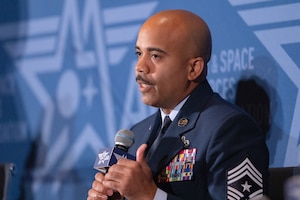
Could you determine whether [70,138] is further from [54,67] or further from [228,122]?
[228,122]

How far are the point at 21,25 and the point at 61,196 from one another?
0.74 meters

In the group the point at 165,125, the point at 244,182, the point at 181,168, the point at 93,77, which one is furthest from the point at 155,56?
the point at 93,77

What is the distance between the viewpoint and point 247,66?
2.23 metres

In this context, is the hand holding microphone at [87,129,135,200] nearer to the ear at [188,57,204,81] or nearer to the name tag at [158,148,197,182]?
the name tag at [158,148,197,182]

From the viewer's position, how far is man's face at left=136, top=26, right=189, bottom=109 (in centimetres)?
189

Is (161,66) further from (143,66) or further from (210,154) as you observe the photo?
(210,154)

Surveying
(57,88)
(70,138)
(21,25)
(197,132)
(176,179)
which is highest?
(21,25)

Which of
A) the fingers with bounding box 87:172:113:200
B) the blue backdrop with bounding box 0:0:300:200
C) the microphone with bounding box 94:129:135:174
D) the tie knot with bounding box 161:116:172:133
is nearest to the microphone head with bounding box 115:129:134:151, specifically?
the microphone with bounding box 94:129:135:174

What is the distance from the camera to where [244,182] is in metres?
1.72

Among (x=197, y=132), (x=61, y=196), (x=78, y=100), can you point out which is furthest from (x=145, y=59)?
(x=61, y=196)

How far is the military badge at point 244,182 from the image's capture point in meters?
1.71

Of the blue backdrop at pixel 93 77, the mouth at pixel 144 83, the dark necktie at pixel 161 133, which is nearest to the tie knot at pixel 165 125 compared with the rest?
the dark necktie at pixel 161 133

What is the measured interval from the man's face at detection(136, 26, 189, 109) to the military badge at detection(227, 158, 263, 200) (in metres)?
0.32

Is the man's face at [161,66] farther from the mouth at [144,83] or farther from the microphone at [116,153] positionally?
the microphone at [116,153]
